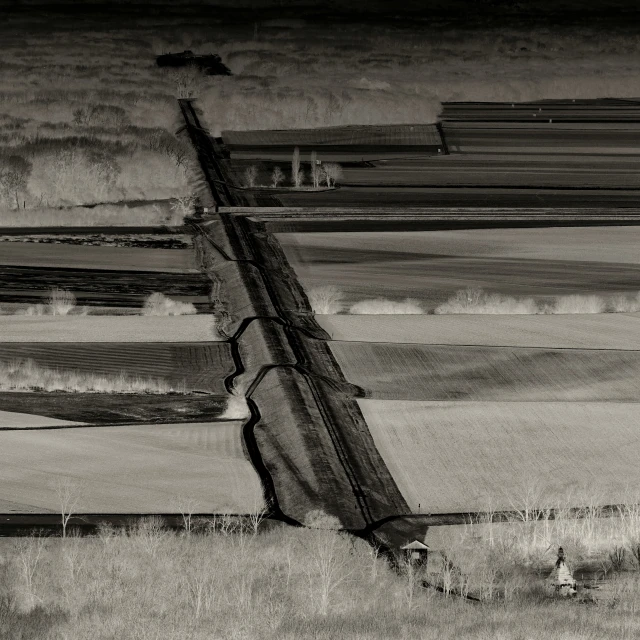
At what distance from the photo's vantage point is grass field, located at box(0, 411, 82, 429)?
42531 mm

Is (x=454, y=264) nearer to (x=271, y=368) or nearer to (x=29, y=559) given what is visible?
(x=271, y=368)

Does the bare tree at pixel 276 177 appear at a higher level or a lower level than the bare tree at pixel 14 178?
higher

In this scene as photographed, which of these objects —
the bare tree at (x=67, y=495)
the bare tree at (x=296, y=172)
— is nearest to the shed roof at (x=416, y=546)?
the bare tree at (x=67, y=495)

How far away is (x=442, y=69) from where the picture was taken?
137000mm

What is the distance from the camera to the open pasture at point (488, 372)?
4697 cm

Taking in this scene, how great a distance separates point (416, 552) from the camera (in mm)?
34094

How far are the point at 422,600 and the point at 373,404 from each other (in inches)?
590

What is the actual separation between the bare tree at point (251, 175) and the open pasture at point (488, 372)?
31.8m

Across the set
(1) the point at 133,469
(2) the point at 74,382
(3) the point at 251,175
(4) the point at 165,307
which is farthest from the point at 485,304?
(3) the point at 251,175

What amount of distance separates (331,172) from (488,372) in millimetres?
37677

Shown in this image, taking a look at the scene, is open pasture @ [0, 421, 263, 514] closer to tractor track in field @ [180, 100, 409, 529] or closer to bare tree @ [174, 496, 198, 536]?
bare tree @ [174, 496, 198, 536]

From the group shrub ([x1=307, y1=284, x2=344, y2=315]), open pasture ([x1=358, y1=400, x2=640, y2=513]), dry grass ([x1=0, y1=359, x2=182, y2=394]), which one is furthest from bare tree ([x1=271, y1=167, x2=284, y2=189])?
open pasture ([x1=358, y1=400, x2=640, y2=513])

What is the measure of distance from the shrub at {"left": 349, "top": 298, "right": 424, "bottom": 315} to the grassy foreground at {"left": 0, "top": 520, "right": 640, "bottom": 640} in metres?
23.5

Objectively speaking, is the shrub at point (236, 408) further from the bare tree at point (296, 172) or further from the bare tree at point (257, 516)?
the bare tree at point (296, 172)
